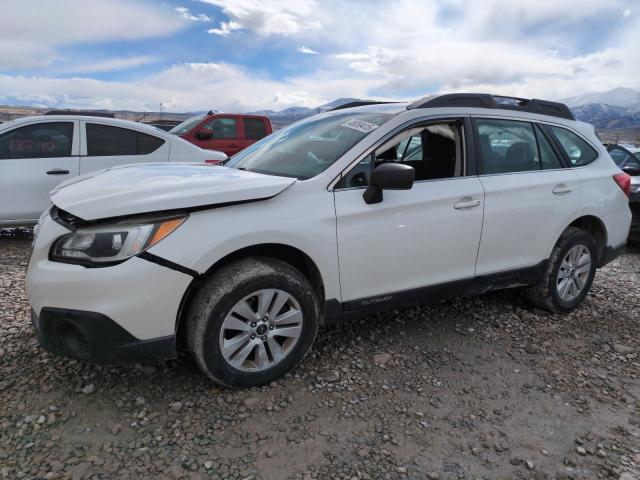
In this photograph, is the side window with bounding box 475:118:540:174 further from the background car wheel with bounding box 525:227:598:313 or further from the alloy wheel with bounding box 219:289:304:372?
the alloy wheel with bounding box 219:289:304:372

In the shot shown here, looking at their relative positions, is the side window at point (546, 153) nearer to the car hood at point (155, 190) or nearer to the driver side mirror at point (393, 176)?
the driver side mirror at point (393, 176)

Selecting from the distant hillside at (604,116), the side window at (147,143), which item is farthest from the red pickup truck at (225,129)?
the distant hillside at (604,116)

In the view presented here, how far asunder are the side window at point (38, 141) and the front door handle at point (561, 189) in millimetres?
5306

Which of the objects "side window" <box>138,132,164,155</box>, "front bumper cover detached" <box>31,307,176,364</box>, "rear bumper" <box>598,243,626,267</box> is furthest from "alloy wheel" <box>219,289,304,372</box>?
"side window" <box>138,132,164,155</box>

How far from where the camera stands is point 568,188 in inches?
147

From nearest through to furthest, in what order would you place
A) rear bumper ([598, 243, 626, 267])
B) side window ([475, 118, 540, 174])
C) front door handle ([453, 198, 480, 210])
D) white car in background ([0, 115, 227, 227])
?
front door handle ([453, 198, 480, 210]), side window ([475, 118, 540, 174]), rear bumper ([598, 243, 626, 267]), white car in background ([0, 115, 227, 227])

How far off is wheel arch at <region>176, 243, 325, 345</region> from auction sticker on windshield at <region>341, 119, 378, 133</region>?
95cm

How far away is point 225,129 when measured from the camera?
11.3 m

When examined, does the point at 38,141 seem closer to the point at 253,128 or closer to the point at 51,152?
the point at 51,152

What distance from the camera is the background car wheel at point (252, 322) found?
2.46 m

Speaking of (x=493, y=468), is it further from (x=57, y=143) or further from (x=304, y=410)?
(x=57, y=143)

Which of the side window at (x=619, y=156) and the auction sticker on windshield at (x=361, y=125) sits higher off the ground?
the auction sticker on windshield at (x=361, y=125)

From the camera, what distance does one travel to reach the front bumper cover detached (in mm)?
2262

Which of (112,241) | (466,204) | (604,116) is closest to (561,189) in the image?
(466,204)
